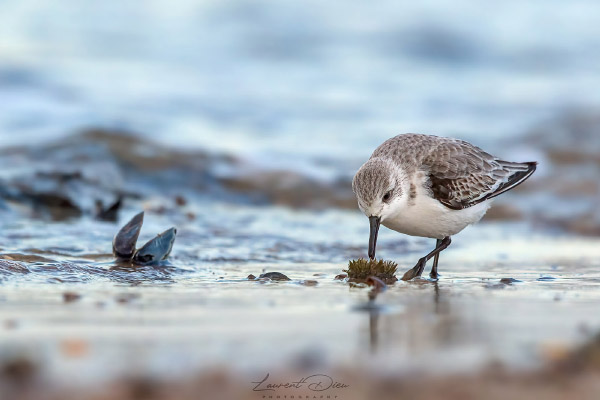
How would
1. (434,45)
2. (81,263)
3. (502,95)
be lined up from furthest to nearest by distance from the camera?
(434,45) → (502,95) → (81,263)

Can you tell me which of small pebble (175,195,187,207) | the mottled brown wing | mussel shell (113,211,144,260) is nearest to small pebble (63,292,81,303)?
mussel shell (113,211,144,260)

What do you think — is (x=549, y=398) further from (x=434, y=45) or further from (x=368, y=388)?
(x=434, y=45)

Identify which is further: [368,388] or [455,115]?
[455,115]

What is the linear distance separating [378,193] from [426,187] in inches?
19.9

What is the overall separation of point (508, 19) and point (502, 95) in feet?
20.2

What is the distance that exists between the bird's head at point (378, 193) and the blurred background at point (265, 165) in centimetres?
55

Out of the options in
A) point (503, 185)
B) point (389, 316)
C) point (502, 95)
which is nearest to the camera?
point (389, 316)

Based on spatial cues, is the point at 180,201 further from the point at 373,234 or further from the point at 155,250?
the point at 373,234

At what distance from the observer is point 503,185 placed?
20.4 ft

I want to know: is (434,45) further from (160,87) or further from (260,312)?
(260,312)

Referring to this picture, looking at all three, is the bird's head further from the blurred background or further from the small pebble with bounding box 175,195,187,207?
the small pebble with bounding box 175,195,187,207

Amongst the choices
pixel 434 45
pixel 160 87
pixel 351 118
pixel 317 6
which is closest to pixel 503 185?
pixel 351 118

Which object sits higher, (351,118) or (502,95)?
(502,95)

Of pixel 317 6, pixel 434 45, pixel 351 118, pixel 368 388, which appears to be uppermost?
pixel 317 6
